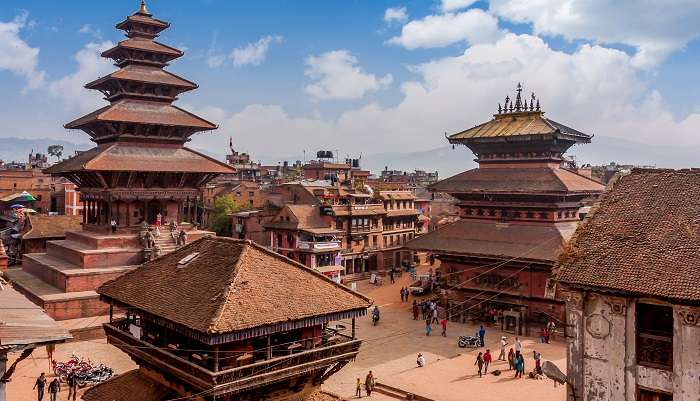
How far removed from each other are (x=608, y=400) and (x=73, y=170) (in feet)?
114

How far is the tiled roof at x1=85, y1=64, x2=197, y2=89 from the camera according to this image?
42.6 meters

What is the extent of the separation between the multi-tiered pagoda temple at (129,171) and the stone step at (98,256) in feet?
0.19

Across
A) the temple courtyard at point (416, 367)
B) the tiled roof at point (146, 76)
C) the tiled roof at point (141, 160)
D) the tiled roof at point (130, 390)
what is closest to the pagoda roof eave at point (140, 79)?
the tiled roof at point (146, 76)

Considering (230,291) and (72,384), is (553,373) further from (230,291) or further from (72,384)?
(72,384)

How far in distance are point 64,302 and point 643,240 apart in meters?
28.7

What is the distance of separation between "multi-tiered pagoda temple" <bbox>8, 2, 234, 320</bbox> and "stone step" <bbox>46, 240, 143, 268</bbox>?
0.19 feet

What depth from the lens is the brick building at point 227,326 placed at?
613 inches

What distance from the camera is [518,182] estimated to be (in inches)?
1602

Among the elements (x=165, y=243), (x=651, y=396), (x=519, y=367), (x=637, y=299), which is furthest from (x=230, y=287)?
(x=165, y=243)

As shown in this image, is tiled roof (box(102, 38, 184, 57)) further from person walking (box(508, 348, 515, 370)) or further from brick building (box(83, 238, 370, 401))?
person walking (box(508, 348, 515, 370))

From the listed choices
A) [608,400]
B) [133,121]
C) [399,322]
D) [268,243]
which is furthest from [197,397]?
[268,243]

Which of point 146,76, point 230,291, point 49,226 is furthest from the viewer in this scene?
point 49,226

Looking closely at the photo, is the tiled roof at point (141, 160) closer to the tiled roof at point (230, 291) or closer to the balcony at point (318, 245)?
the balcony at point (318, 245)

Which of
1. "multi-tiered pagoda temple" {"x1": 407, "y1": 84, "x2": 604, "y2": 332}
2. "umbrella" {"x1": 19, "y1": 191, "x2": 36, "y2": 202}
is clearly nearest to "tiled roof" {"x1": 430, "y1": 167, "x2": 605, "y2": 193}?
"multi-tiered pagoda temple" {"x1": 407, "y1": 84, "x2": 604, "y2": 332}
